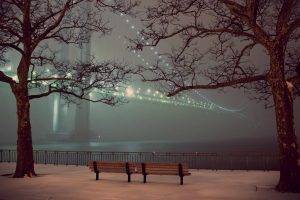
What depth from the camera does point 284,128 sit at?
12.7 meters

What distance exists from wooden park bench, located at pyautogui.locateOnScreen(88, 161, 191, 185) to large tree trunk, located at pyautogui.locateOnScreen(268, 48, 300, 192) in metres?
3.18

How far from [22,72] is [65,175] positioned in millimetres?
4472

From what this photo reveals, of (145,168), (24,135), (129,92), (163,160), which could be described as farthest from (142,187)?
(129,92)

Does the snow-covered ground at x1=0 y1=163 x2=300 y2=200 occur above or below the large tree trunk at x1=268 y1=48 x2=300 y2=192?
below

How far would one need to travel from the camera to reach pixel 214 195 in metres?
11.8

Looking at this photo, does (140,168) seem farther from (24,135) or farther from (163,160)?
(163,160)

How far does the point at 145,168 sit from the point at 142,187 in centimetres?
129

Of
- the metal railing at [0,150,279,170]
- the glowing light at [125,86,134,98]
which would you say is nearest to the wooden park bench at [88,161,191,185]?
the metal railing at [0,150,279,170]

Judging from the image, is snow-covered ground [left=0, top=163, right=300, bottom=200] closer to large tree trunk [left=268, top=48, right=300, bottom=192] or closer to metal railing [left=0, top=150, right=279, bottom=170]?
large tree trunk [left=268, top=48, right=300, bottom=192]

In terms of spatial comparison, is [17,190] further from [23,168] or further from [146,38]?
[146,38]

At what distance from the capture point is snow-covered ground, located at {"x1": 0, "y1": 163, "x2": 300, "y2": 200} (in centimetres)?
1161

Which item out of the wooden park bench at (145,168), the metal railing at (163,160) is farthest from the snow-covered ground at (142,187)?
the metal railing at (163,160)

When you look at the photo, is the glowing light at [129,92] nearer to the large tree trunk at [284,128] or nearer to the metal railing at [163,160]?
the metal railing at [163,160]

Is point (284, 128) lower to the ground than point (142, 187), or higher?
higher
